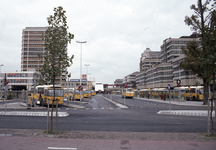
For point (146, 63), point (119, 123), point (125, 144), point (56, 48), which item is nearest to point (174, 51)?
point (146, 63)

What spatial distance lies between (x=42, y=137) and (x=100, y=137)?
7.69ft

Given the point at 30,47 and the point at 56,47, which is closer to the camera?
the point at 56,47

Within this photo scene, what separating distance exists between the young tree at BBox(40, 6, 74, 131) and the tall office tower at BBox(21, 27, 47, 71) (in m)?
105

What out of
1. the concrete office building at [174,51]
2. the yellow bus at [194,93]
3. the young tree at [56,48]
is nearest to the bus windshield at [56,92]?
the young tree at [56,48]

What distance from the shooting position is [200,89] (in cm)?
4328

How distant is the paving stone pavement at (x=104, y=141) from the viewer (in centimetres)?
687

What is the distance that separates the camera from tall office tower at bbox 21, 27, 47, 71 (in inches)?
4296

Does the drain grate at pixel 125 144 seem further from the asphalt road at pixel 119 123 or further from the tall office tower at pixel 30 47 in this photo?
the tall office tower at pixel 30 47

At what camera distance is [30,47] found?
110 metres

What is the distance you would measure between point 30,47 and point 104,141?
111423 millimetres

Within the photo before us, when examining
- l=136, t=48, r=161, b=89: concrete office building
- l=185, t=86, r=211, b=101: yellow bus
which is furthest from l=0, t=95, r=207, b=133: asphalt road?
l=136, t=48, r=161, b=89: concrete office building

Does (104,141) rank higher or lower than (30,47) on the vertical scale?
lower

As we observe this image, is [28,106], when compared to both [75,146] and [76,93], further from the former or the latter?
[76,93]

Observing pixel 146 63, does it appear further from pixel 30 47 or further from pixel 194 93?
pixel 194 93
